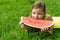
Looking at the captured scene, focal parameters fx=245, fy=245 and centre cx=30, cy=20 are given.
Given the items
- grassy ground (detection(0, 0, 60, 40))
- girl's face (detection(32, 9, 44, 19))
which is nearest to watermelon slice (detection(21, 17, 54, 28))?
girl's face (detection(32, 9, 44, 19))

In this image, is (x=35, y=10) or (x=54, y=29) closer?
(x=35, y=10)

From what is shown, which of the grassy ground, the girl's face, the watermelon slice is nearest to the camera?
the watermelon slice

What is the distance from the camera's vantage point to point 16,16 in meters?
5.31

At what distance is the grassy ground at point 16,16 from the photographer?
14.2 ft

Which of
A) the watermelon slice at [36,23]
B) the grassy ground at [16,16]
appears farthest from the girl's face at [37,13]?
the grassy ground at [16,16]

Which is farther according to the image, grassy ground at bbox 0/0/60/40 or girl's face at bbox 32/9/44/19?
grassy ground at bbox 0/0/60/40

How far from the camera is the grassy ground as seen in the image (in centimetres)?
434

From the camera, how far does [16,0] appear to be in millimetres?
6559

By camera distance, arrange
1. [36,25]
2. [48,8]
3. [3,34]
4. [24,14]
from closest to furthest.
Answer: [36,25] → [3,34] → [24,14] → [48,8]

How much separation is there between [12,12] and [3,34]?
1.21 metres

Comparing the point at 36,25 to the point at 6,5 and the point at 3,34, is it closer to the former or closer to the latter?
the point at 3,34

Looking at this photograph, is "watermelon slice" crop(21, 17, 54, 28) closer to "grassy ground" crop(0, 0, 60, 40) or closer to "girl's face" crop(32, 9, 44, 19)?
"girl's face" crop(32, 9, 44, 19)

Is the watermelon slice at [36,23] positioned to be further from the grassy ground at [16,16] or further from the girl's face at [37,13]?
the grassy ground at [16,16]

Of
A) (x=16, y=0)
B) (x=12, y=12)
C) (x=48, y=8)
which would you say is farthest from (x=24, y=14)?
(x=16, y=0)
